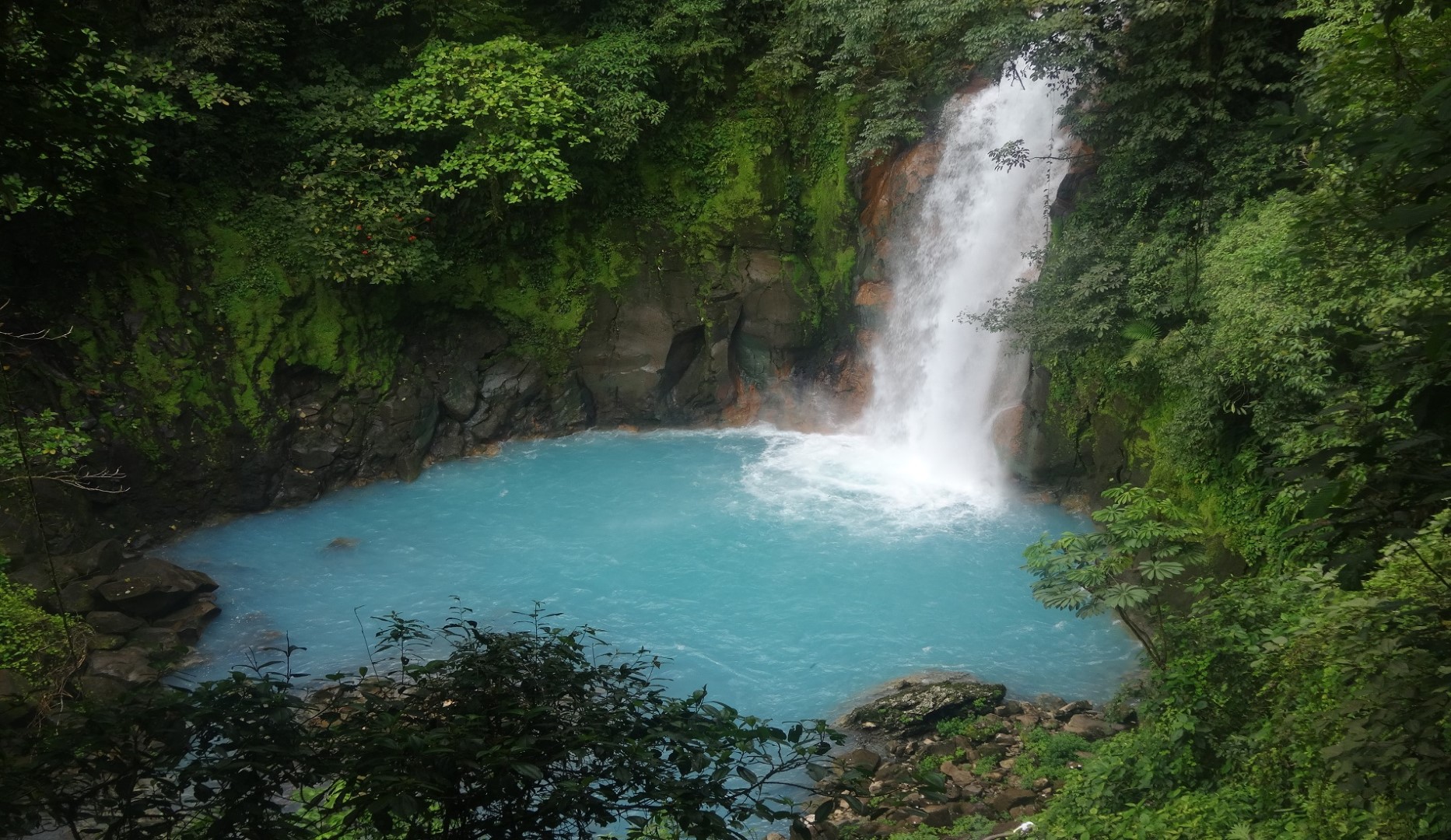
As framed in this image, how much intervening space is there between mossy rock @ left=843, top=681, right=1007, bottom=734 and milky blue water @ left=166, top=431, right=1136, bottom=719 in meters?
0.44

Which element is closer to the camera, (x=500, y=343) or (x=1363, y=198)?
(x=1363, y=198)

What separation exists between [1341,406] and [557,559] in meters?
10.1

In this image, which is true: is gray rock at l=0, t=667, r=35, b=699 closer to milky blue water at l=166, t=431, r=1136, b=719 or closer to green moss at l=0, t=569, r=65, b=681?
green moss at l=0, t=569, r=65, b=681

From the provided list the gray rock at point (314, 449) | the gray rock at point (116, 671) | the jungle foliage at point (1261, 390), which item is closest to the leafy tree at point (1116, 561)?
the jungle foliage at point (1261, 390)

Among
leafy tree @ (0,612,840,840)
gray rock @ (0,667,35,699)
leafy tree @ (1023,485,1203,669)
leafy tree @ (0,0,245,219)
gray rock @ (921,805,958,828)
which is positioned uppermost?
leafy tree @ (1023,485,1203,669)

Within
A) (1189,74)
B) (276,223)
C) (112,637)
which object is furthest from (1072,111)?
(112,637)

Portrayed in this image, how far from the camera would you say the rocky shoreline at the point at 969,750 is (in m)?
6.73

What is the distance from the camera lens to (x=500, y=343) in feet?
50.3

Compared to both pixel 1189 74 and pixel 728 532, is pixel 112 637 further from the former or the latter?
pixel 1189 74

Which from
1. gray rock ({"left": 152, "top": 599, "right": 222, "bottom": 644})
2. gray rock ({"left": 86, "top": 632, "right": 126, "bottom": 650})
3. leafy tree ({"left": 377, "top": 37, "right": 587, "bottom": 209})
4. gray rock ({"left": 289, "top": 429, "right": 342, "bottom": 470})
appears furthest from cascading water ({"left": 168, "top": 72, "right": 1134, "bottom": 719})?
leafy tree ({"left": 377, "top": 37, "right": 587, "bottom": 209})

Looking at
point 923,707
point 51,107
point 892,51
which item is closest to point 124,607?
point 923,707

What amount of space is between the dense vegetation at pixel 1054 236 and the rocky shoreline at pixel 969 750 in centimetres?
67

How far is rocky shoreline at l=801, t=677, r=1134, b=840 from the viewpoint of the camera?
6730 mm

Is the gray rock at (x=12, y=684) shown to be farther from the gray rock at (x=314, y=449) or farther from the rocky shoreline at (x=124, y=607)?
the gray rock at (x=314, y=449)
